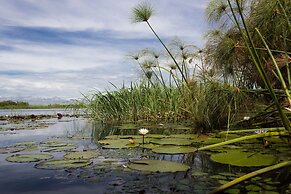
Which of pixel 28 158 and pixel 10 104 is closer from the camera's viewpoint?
pixel 28 158

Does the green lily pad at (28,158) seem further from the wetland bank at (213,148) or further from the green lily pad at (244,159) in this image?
the green lily pad at (244,159)

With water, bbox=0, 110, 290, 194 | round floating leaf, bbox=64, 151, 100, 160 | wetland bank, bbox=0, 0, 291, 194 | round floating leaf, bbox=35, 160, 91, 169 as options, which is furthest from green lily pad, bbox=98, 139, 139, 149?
round floating leaf, bbox=35, 160, 91, 169

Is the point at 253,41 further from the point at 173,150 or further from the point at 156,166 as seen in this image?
the point at 156,166

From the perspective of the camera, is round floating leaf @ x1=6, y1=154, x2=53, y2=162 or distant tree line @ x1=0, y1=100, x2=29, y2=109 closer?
round floating leaf @ x1=6, y1=154, x2=53, y2=162

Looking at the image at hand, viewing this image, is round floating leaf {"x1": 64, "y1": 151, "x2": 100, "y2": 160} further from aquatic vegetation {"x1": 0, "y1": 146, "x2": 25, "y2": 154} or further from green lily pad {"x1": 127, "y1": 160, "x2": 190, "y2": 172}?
aquatic vegetation {"x1": 0, "y1": 146, "x2": 25, "y2": 154}

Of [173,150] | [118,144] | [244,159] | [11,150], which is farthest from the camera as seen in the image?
[118,144]

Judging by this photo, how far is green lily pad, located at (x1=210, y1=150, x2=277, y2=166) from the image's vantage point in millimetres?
3323

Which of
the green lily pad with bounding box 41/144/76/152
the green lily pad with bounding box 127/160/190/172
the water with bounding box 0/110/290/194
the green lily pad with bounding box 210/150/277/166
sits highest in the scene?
the green lily pad with bounding box 210/150/277/166

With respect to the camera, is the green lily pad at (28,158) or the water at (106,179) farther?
the green lily pad at (28,158)

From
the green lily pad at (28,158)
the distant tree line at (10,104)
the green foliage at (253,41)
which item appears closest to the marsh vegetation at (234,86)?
the green foliage at (253,41)

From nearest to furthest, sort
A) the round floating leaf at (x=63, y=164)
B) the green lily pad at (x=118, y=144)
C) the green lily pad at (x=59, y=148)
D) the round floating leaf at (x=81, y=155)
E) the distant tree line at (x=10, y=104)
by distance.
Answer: the round floating leaf at (x=63, y=164) → the round floating leaf at (x=81, y=155) → the green lily pad at (x=59, y=148) → the green lily pad at (x=118, y=144) → the distant tree line at (x=10, y=104)

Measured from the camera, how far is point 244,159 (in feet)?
11.6

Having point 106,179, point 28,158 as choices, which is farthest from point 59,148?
point 106,179

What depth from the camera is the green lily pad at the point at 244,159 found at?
10.9ft
